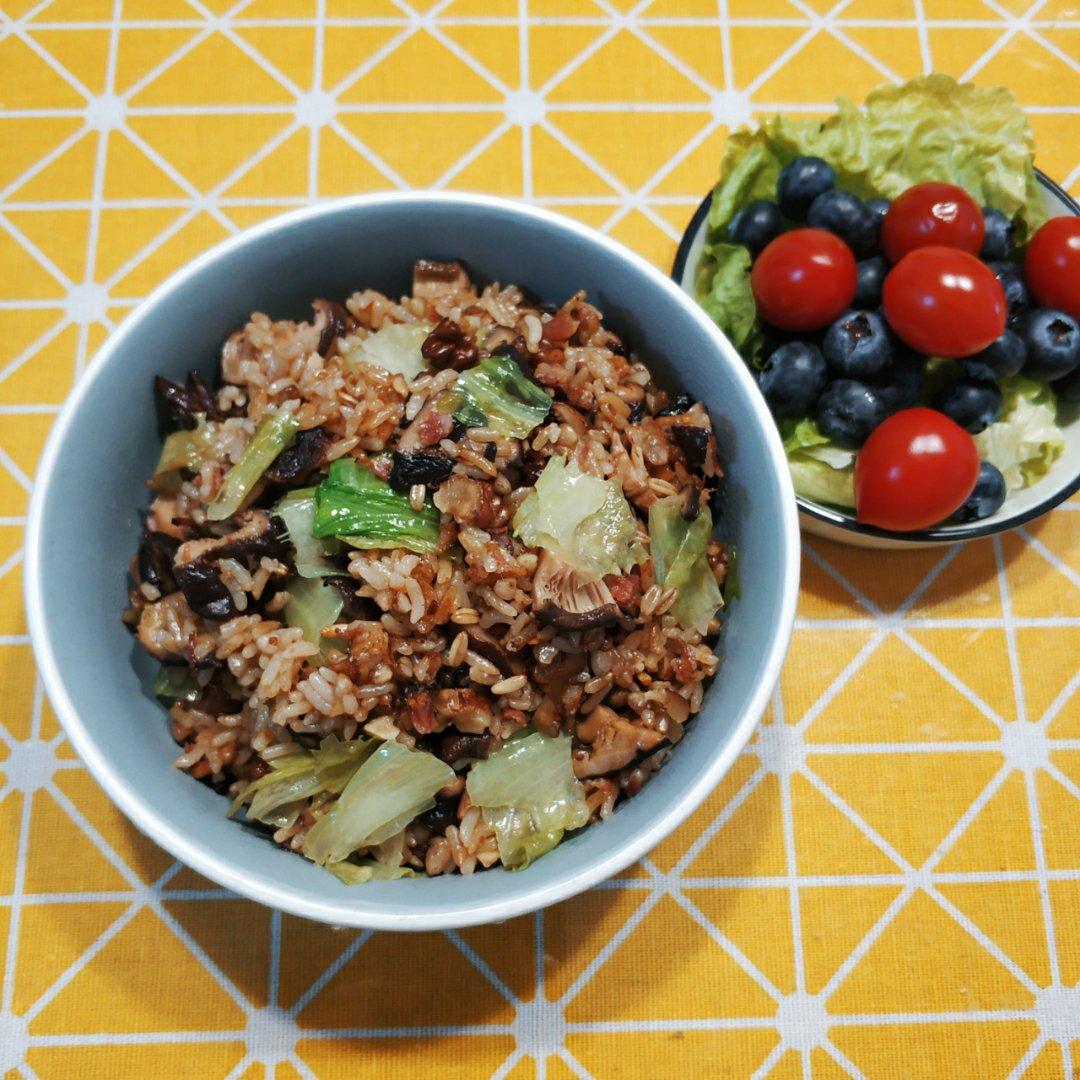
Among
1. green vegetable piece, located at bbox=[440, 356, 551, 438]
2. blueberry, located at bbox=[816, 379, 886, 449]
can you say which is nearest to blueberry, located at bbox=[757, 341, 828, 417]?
blueberry, located at bbox=[816, 379, 886, 449]

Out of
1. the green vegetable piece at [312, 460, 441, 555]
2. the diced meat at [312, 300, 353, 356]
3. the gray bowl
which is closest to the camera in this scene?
the gray bowl

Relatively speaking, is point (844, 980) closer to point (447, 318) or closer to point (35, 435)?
point (447, 318)

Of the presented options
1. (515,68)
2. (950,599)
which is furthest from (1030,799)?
(515,68)

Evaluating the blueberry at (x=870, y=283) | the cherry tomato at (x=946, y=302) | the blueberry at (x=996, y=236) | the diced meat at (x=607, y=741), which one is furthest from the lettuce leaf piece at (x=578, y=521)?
the blueberry at (x=996, y=236)

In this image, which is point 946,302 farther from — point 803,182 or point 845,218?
point 803,182

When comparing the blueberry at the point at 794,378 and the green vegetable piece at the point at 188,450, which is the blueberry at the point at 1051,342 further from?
the green vegetable piece at the point at 188,450

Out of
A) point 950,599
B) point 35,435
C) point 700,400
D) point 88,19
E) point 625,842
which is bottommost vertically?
point 950,599

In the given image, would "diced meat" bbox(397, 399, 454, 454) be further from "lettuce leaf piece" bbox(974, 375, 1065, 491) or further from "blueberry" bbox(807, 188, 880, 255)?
"lettuce leaf piece" bbox(974, 375, 1065, 491)
